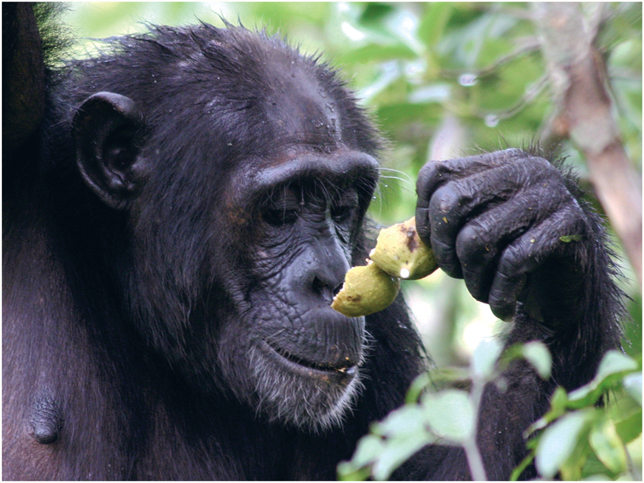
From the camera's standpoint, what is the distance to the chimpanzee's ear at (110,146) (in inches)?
137

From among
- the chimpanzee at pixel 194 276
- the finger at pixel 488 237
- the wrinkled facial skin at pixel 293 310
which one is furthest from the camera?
the wrinkled facial skin at pixel 293 310

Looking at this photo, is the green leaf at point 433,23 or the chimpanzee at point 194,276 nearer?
the chimpanzee at point 194,276

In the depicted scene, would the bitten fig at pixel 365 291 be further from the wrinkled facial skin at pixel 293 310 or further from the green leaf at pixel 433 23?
the green leaf at pixel 433 23

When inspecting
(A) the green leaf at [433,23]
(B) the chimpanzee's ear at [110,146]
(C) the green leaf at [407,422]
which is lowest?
(B) the chimpanzee's ear at [110,146]

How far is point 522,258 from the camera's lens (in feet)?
9.46

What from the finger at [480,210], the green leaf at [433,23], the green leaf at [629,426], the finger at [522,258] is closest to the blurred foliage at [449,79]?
the green leaf at [433,23]

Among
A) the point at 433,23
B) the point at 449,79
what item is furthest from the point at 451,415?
the point at 449,79

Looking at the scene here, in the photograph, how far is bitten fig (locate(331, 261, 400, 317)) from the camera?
123 inches

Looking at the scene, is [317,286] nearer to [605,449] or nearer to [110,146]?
[110,146]

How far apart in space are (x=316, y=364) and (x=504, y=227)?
1.11 m

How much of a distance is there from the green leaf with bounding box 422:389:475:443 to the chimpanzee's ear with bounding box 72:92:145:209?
2183mm

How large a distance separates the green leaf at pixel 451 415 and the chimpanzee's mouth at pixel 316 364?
156 cm

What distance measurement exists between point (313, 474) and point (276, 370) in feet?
2.46

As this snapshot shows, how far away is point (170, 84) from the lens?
3701 millimetres
